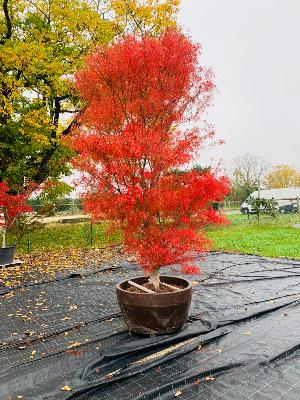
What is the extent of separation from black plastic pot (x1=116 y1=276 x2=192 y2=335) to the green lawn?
598 centimetres

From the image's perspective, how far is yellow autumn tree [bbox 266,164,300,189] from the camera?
50719 millimetres

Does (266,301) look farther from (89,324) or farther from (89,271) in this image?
(89,271)

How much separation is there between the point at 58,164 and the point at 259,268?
31.8ft

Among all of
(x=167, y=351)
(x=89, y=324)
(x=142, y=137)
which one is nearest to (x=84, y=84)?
(x=142, y=137)

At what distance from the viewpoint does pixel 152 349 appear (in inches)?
156

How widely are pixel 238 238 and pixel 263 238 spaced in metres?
0.93

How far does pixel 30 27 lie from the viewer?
43.6 feet

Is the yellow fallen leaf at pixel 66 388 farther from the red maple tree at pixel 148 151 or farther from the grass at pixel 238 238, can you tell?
the grass at pixel 238 238

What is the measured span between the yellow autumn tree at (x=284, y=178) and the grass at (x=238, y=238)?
110 ft

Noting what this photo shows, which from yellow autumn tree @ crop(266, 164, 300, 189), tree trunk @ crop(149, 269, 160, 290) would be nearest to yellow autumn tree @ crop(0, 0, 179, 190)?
tree trunk @ crop(149, 269, 160, 290)

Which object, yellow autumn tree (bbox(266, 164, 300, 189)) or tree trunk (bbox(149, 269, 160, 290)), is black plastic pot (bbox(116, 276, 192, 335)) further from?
yellow autumn tree (bbox(266, 164, 300, 189))

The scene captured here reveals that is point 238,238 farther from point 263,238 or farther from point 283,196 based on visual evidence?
point 283,196

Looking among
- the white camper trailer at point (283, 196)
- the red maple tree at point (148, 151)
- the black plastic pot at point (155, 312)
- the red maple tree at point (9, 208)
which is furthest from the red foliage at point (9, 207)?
the white camper trailer at point (283, 196)

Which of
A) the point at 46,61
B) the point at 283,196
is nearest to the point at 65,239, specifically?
the point at 46,61
